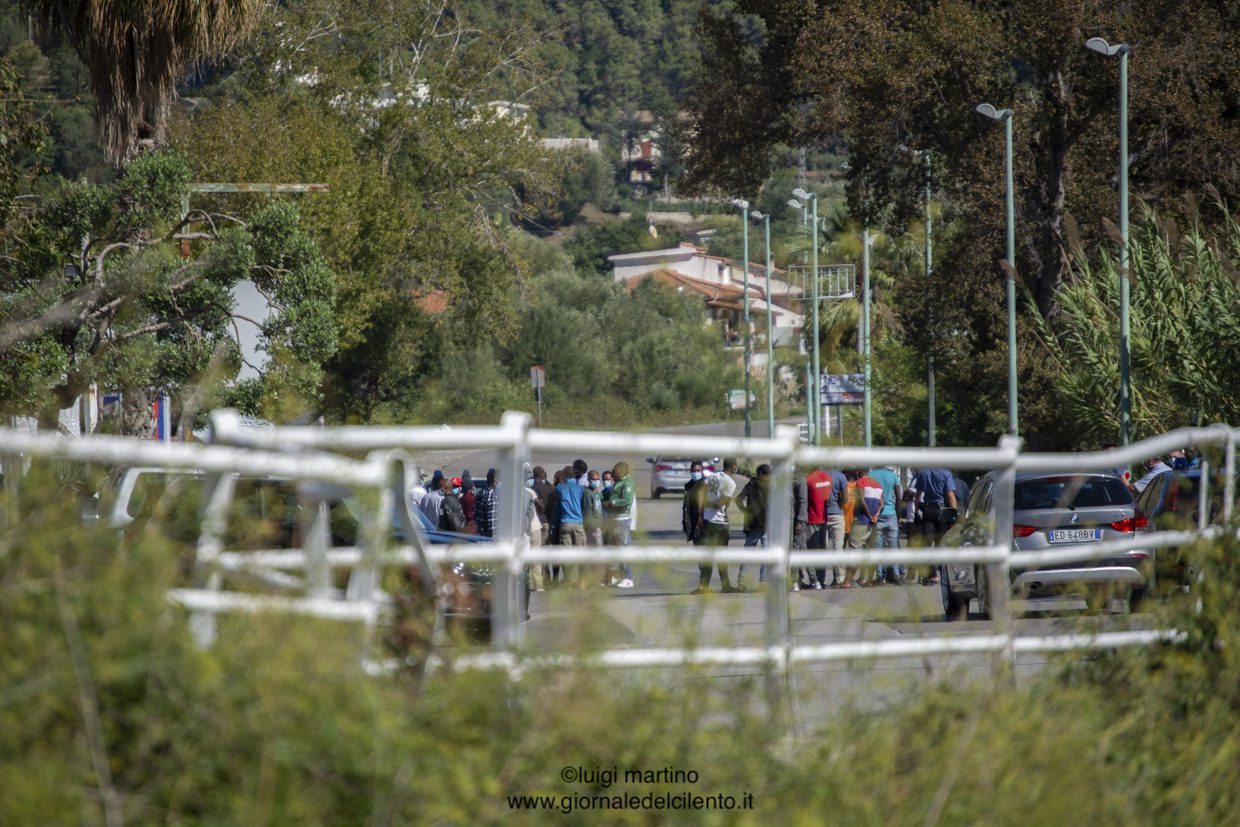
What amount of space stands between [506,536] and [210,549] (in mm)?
897

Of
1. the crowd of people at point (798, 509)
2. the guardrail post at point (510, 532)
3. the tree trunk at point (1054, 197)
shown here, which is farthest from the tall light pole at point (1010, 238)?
the guardrail post at point (510, 532)

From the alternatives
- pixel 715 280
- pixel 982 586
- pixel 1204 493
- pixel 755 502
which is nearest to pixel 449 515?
pixel 755 502

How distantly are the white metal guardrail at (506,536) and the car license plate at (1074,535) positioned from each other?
8941 mm

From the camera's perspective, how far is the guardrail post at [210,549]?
349cm

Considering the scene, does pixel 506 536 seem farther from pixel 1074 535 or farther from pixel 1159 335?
pixel 1159 335

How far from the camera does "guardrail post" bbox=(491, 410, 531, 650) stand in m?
4.07

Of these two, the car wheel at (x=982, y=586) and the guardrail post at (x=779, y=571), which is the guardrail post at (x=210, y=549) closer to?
the guardrail post at (x=779, y=571)

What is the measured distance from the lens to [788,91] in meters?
30.2

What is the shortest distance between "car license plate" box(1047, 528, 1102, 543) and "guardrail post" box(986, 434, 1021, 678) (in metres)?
9.36

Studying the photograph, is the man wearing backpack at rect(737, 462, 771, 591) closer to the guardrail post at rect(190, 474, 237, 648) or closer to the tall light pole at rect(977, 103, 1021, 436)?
the guardrail post at rect(190, 474, 237, 648)

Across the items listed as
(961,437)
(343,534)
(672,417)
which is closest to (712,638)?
(343,534)

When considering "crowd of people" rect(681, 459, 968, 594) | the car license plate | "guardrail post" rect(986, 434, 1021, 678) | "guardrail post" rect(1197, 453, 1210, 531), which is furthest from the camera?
"crowd of people" rect(681, 459, 968, 594)

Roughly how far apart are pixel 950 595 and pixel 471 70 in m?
30.0

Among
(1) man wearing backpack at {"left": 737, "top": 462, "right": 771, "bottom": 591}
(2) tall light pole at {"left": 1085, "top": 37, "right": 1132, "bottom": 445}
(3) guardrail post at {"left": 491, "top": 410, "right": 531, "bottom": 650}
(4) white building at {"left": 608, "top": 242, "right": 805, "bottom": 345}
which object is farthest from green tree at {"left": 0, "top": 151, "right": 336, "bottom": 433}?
(4) white building at {"left": 608, "top": 242, "right": 805, "bottom": 345}
